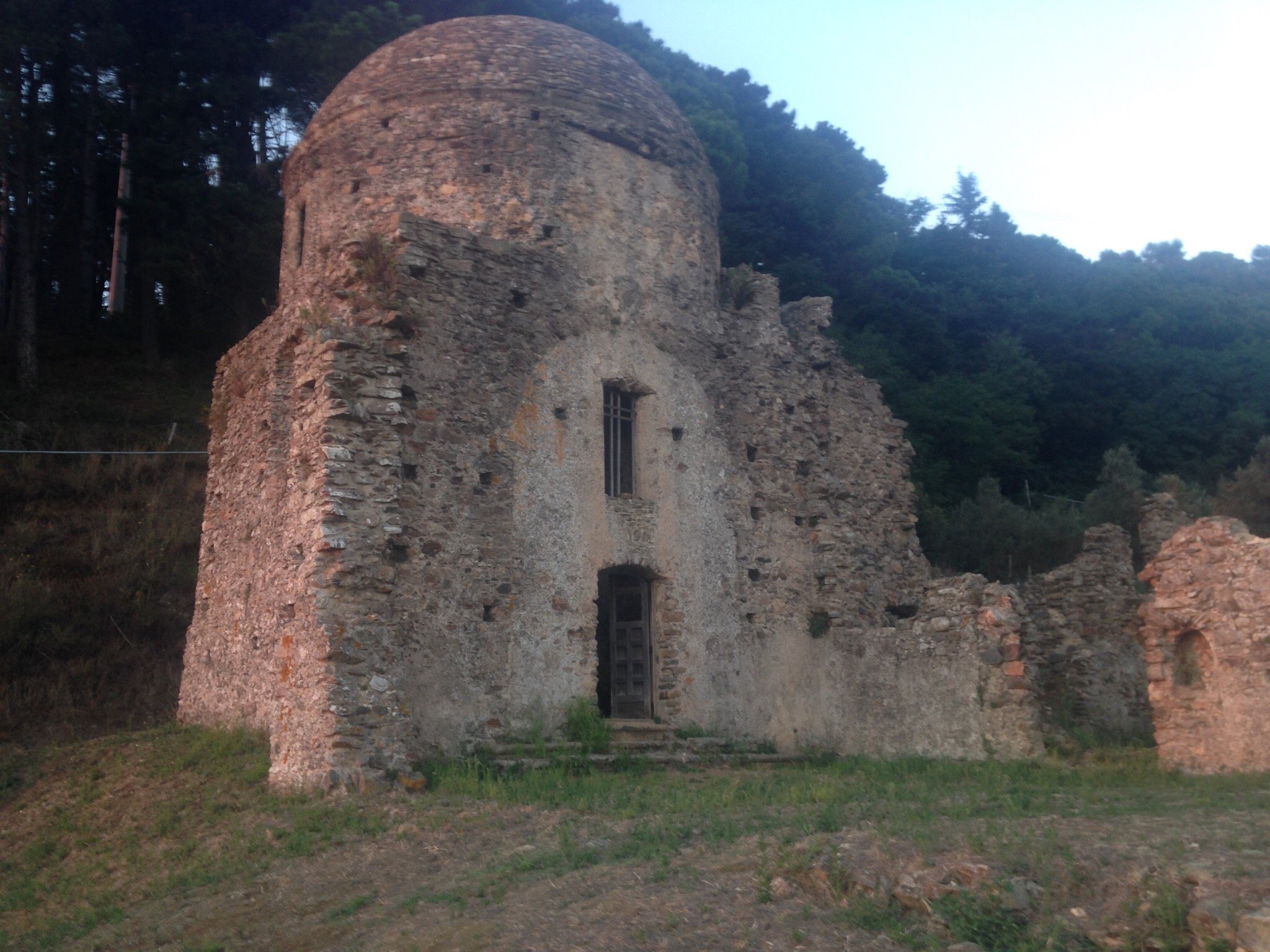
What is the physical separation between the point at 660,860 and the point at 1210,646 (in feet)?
19.3

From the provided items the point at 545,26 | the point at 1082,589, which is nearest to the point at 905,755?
the point at 1082,589

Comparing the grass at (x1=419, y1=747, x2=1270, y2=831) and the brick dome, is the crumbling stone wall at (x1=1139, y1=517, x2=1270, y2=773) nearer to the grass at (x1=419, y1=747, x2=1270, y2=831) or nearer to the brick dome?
the grass at (x1=419, y1=747, x2=1270, y2=831)

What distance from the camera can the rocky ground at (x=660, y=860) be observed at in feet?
17.5

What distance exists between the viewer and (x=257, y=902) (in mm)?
7680

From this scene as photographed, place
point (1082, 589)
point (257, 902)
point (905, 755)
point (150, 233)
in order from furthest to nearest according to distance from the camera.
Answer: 1. point (150, 233)
2. point (1082, 589)
3. point (905, 755)
4. point (257, 902)

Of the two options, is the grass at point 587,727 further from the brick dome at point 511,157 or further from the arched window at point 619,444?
the brick dome at point 511,157

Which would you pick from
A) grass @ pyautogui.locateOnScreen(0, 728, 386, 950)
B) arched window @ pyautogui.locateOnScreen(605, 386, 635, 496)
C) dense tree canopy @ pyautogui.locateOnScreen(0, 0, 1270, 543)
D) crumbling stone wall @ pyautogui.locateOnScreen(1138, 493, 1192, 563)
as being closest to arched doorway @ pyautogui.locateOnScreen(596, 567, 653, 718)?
arched window @ pyautogui.locateOnScreen(605, 386, 635, 496)

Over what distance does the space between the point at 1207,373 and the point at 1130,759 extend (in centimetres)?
2897

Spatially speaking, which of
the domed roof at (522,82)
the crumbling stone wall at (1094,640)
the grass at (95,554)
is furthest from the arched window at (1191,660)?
the grass at (95,554)

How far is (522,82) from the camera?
1420 cm

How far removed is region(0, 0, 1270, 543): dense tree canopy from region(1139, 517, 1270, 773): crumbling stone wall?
659 inches

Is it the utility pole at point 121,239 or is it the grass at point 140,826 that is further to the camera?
the utility pole at point 121,239

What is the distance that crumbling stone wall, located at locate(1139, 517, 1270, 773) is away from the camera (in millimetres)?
9422

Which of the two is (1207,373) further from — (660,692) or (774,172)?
(660,692)
